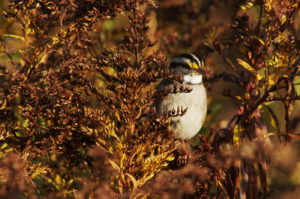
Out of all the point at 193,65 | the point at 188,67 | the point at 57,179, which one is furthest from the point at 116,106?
the point at 188,67

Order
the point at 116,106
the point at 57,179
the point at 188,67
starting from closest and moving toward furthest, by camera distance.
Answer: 1. the point at 116,106
2. the point at 57,179
3. the point at 188,67

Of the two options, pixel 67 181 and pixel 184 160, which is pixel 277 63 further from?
pixel 67 181

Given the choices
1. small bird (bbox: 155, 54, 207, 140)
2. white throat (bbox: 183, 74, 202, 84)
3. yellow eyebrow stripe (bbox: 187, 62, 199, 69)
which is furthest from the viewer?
white throat (bbox: 183, 74, 202, 84)

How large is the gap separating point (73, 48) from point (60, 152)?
499 mm

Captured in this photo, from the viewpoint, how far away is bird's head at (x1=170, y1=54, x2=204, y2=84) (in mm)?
3693

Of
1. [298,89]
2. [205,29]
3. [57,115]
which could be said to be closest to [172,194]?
[57,115]

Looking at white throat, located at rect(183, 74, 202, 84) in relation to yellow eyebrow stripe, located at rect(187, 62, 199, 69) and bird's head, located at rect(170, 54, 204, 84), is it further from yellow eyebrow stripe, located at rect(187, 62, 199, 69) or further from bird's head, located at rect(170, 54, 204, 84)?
yellow eyebrow stripe, located at rect(187, 62, 199, 69)

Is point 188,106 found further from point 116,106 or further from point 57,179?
point 116,106

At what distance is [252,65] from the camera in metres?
2.43

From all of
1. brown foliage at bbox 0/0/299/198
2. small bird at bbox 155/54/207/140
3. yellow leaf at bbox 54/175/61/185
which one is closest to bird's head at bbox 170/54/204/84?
small bird at bbox 155/54/207/140

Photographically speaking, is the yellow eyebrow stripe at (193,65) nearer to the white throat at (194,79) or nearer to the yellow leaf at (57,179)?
the white throat at (194,79)

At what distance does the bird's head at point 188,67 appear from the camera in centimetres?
369

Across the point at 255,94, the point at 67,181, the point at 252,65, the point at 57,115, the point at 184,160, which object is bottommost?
the point at 67,181

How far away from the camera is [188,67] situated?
401 cm
